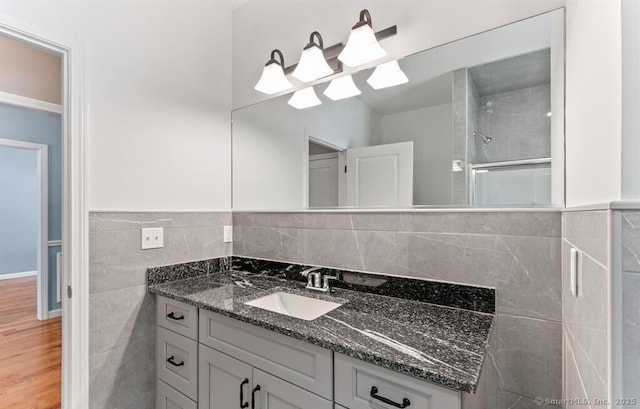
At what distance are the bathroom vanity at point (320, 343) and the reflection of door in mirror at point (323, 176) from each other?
40cm

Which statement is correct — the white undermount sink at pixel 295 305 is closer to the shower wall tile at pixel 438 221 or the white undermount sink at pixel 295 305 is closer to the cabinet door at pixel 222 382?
the cabinet door at pixel 222 382

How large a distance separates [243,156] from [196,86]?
52 centimetres

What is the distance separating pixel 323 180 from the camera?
175cm

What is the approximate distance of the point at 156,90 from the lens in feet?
5.64

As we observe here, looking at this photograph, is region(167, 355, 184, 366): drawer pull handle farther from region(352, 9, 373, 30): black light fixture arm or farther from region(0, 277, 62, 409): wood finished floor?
region(352, 9, 373, 30): black light fixture arm

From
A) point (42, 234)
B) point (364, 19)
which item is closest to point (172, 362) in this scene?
point (364, 19)

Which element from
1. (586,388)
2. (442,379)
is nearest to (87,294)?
(442,379)

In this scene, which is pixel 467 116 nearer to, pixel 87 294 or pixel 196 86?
pixel 196 86

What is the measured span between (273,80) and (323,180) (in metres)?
0.66

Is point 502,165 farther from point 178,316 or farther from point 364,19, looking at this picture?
point 178,316

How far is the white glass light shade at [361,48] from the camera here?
1.40 m

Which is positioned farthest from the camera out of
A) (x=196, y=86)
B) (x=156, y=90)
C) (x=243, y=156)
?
(x=243, y=156)

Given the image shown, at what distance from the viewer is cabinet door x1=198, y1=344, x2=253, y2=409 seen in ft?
3.88

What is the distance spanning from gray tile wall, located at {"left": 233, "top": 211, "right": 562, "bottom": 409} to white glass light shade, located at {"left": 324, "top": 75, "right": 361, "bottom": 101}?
644mm
